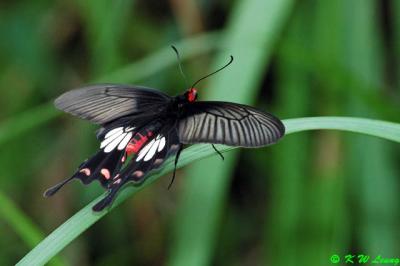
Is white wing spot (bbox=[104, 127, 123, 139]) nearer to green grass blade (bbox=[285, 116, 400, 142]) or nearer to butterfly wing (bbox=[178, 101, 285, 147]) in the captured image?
butterfly wing (bbox=[178, 101, 285, 147])

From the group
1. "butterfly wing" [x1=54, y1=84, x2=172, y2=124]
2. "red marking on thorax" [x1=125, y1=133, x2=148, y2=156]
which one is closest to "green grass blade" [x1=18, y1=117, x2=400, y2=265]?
"red marking on thorax" [x1=125, y1=133, x2=148, y2=156]

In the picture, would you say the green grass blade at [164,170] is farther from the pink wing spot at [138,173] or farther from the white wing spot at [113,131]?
the white wing spot at [113,131]

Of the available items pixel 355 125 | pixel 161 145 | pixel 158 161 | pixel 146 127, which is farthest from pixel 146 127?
pixel 355 125

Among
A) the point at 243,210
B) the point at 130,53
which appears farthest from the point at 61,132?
the point at 243,210

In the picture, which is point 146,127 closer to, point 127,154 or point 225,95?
point 127,154

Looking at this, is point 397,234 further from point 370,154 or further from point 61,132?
point 61,132

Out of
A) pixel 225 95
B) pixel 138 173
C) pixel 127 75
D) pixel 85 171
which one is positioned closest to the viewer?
pixel 138 173

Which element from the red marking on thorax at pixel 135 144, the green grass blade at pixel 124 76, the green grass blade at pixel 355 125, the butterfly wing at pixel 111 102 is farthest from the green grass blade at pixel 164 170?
the green grass blade at pixel 124 76
